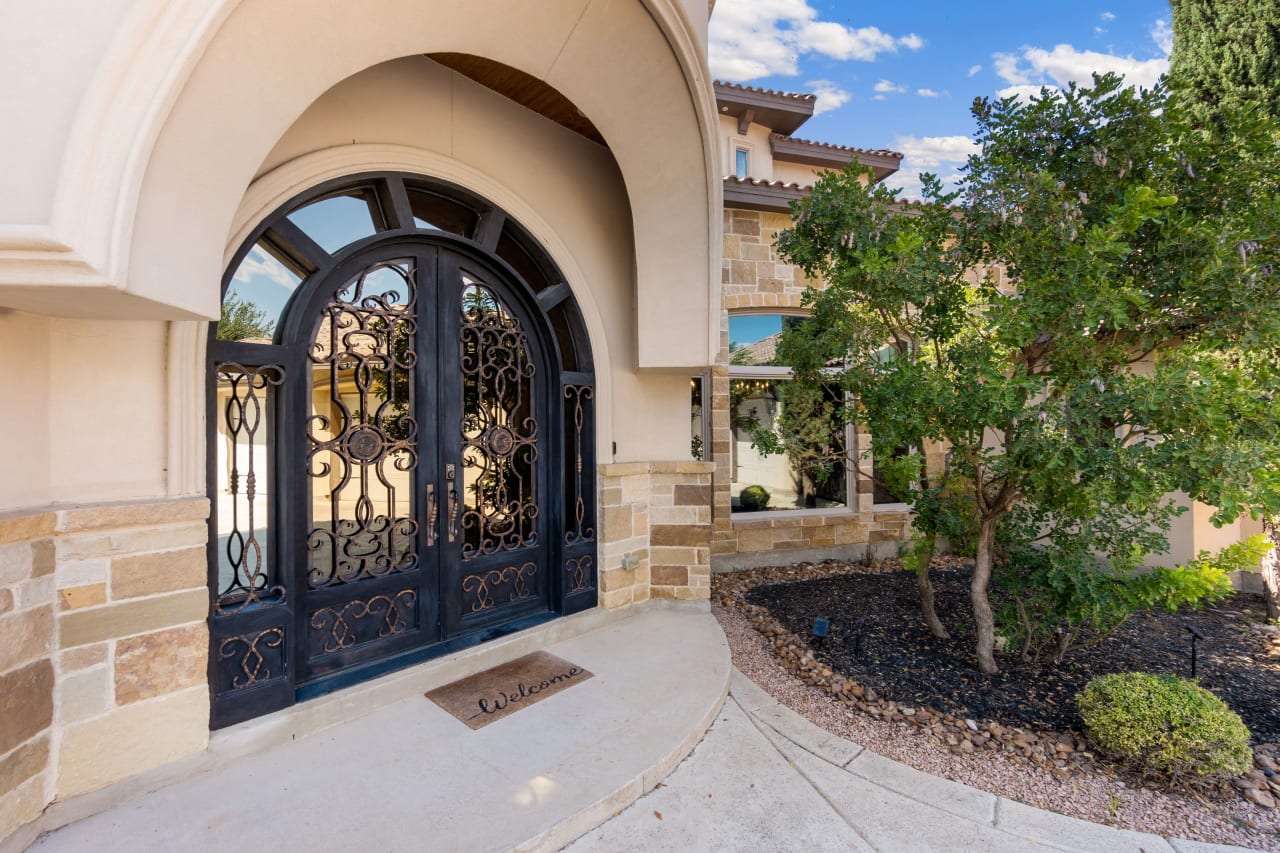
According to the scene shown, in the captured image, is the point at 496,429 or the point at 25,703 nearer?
Result: the point at 25,703

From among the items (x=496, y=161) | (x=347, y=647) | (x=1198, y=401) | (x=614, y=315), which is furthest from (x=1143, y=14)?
(x=347, y=647)

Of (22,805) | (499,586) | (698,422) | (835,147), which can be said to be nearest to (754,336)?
(698,422)

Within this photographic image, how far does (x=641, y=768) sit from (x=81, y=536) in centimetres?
250

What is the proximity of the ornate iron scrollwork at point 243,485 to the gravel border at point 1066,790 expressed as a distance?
120 inches

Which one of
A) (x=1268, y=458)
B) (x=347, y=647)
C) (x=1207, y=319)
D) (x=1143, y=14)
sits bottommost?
(x=347, y=647)

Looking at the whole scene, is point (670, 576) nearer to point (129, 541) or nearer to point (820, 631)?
point (820, 631)

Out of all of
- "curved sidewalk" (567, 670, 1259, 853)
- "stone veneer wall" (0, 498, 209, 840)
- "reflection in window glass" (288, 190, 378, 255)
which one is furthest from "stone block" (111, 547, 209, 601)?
"curved sidewalk" (567, 670, 1259, 853)

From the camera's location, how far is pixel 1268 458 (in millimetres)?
2557

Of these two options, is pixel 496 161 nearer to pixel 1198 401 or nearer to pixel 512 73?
pixel 512 73

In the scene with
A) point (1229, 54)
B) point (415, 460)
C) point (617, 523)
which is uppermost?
point (1229, 54)

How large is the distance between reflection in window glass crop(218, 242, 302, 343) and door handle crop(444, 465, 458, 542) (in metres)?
1.21

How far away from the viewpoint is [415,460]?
132 inches

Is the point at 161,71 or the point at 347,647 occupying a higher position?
the point at 161,71

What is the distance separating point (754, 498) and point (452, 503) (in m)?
4.18
